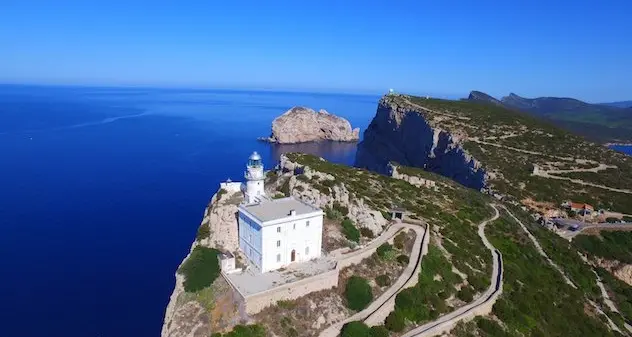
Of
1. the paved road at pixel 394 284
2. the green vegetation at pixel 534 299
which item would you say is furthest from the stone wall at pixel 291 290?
the green vegetation at pixel 534 299

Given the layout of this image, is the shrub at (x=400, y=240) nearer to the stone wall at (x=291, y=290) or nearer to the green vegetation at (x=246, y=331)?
the stone wall at (x=291, y=290)

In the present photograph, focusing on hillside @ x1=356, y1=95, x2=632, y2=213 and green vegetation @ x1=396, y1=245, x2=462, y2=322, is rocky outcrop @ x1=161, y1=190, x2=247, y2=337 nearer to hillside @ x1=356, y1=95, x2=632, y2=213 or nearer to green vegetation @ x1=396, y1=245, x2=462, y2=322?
green vegetation @ x1=396, y1=245, x2=462, y2=322

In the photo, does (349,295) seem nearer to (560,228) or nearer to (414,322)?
(414,322)

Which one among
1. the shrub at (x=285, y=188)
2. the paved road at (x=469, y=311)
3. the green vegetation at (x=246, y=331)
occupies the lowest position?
the paved road at (x=469, y=311)

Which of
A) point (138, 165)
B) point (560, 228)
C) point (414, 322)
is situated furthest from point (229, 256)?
point (138, 165)

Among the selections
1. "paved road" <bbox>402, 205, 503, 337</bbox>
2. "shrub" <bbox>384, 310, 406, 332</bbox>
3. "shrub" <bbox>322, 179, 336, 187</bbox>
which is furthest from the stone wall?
"shrub" <bbox>322, 179, 336, 187</bbox>

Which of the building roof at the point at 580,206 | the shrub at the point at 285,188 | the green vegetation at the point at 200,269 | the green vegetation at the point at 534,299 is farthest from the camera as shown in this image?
the building roof at the point at 580,206
